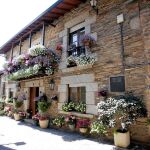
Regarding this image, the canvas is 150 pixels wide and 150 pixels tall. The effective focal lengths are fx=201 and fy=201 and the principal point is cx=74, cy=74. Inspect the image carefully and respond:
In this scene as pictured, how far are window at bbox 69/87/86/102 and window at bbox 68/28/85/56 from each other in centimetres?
153

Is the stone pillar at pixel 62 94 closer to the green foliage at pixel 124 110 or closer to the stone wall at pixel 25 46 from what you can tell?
the green foliage at pixel 124 110

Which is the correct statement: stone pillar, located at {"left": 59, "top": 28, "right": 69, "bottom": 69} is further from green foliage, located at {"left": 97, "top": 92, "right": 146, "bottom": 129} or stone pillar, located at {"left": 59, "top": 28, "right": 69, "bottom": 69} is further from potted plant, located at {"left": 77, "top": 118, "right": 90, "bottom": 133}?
green foliage, located at {"left": 97, "top": 92, "right": 146, "bottom": 129}

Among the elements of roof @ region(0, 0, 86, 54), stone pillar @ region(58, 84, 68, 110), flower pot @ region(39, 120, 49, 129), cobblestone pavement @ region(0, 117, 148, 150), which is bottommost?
cobblestone pavement @ region(0, 117, 148, 150)

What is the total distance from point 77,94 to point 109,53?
2.43 meters

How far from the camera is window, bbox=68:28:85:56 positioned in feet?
28.6

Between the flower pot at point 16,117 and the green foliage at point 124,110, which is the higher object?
the green foliage at point 124,110

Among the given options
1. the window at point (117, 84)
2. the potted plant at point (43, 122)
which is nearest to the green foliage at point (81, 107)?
the window at point (117, 84)

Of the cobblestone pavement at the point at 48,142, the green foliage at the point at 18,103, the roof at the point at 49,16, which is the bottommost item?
the cobblestone pavement at the point at 48,142

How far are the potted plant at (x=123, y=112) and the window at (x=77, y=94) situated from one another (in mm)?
2206

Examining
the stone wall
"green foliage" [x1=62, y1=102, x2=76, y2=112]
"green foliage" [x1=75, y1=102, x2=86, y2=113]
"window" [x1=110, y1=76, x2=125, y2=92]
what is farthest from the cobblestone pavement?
the stone wall

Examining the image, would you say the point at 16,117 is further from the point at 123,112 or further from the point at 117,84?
the point at 123,112

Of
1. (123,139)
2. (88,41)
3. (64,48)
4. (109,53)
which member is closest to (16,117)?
(64,48)

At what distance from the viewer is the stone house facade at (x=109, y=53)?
616 centimetres

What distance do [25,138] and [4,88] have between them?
35.2ft
